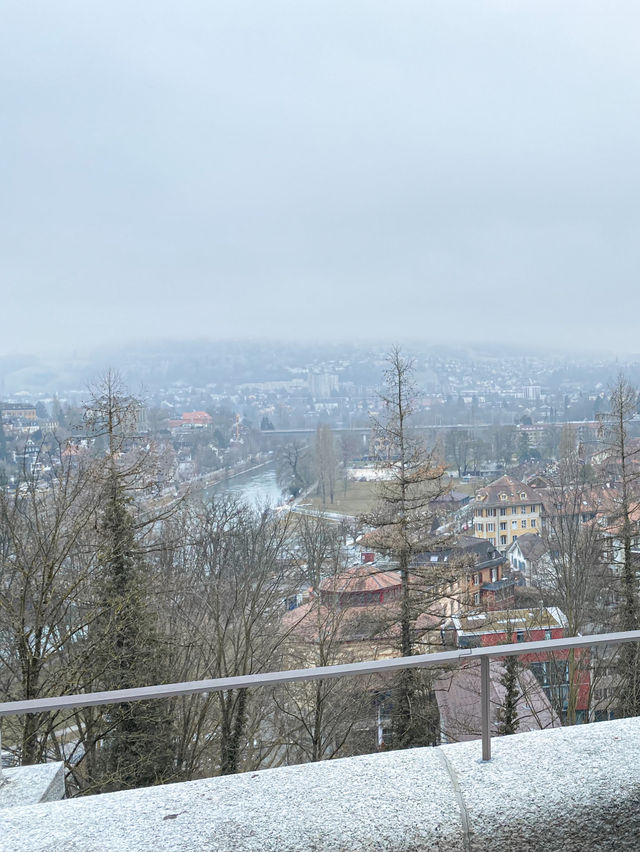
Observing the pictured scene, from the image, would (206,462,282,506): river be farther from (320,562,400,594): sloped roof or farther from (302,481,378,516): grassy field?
(320,562,400,594): sloped roof

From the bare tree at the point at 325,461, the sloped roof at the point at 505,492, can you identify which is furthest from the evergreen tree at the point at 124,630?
the sloped roof at the point at 505,492

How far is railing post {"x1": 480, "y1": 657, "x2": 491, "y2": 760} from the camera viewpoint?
1.98m

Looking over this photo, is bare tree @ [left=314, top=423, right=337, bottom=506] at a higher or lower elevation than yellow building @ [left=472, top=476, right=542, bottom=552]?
higher

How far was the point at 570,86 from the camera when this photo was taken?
189 ft

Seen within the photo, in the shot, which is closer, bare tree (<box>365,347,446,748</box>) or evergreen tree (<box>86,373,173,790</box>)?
evergreen tree (<box>86,373,173,790</box>)

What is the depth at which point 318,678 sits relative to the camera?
71.3 inches

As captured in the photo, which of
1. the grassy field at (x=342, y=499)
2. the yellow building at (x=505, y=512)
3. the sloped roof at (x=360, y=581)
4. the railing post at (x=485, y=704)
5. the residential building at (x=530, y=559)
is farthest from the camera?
the yellow building at (x=505, y=512)

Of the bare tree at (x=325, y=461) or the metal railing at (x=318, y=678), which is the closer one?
the metal railing at (x=318, y=678)

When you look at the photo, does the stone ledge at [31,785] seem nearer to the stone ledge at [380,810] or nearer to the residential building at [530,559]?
the stone ledge at [380,810]

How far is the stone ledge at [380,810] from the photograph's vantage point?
1.68m

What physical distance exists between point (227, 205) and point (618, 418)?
240 feet

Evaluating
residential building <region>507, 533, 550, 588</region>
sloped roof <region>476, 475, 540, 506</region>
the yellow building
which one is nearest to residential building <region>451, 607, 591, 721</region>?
residential building <region>507, 533, 550, 588</region>

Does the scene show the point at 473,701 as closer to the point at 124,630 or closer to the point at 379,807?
the point at 379,807

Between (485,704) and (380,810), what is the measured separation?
0.47m
